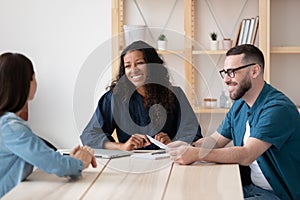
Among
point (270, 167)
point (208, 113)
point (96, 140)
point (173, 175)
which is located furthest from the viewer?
point (208, 113)

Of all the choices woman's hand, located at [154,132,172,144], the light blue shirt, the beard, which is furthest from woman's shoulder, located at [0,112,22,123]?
the beard

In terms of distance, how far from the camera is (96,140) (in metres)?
2.71

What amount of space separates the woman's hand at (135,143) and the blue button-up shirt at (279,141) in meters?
0.47

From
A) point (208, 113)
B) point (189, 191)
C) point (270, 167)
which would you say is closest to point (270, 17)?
point (208, 113)

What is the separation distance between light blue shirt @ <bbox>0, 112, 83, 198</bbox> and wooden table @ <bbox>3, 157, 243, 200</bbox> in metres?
0.05

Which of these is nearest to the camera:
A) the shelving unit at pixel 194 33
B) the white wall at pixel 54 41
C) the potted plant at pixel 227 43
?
the shelving unit at pixel 194 33

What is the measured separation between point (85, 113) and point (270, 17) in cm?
212

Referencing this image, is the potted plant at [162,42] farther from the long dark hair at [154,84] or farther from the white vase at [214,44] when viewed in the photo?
the white vase at [214,44]

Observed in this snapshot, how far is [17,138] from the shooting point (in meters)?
1.92

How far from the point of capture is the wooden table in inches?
72.2

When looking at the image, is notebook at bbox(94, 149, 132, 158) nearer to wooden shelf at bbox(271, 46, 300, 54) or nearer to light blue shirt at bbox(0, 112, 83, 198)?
light blue shirt at bbox(0, 112, 83, 198)

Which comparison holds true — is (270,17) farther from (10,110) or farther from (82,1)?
(10,110)

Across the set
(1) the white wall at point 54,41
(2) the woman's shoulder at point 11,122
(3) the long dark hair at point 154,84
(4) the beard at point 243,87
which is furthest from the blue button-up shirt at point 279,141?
(1) the white wall at point 54,41

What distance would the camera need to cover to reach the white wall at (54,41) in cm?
440
